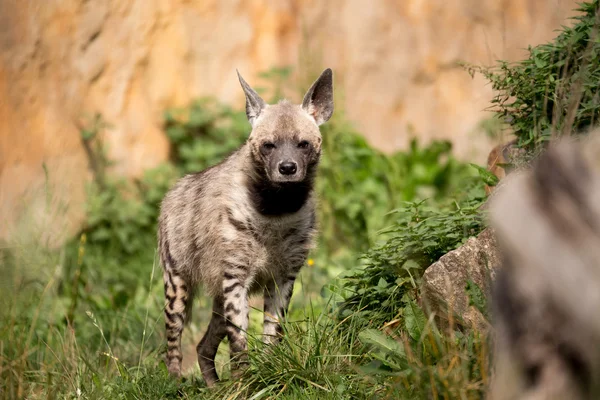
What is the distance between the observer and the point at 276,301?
4934 mm

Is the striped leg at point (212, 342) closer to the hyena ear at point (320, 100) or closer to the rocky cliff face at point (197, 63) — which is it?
the hyena ear at point (320, 100)

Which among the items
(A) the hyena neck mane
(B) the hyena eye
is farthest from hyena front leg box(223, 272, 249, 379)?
(B) the hyena eye

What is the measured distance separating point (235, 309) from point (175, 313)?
2.21ft

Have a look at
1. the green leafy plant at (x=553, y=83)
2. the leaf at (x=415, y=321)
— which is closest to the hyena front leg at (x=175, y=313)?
the leaf at (x=415, y=321)

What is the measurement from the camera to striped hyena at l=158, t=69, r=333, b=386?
4.83 metres

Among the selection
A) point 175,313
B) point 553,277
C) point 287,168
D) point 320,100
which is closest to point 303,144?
point 287,168

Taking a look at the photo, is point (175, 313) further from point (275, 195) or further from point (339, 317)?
point (339, 317)

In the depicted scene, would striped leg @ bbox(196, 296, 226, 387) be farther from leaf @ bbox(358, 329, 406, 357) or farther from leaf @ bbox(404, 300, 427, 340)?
leaf @ bbox(404, 300, 427, 340)

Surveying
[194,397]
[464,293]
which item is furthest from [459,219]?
[194,397]

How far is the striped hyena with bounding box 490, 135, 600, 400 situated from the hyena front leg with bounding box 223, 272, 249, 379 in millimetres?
2501

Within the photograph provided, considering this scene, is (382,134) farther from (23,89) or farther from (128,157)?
(23,89)

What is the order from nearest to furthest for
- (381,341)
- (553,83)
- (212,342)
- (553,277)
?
(553,277), (381,341), (553,83), (212,342)

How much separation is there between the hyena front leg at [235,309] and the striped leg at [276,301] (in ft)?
0.48

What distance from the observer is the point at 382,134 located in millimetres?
9844
